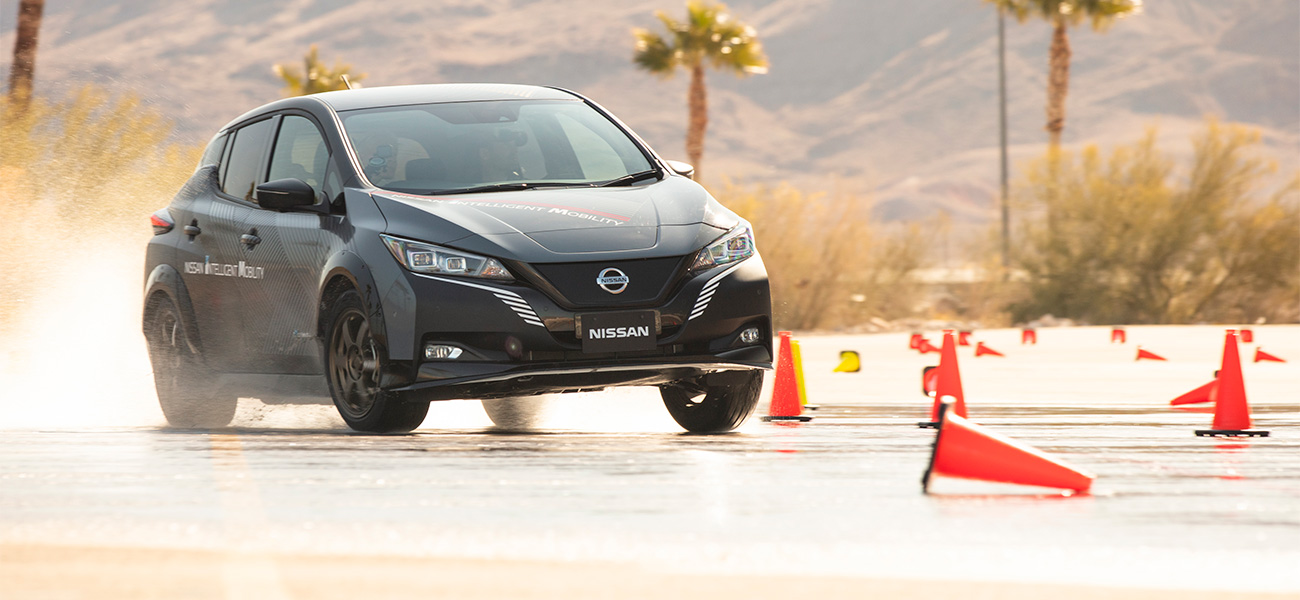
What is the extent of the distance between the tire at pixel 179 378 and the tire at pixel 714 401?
106 inches

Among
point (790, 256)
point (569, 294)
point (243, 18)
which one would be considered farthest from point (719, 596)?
point (243, 18)

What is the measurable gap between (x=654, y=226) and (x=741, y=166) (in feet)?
458

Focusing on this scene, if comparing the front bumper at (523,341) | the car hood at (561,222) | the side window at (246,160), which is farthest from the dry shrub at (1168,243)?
the front bumper at (523,341)

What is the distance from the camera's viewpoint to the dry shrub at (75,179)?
51.3 feet

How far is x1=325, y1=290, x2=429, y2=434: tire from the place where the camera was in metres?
8.41

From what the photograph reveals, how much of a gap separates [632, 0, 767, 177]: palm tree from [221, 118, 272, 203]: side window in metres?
31.9

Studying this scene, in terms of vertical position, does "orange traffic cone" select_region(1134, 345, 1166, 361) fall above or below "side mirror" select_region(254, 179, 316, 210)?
below

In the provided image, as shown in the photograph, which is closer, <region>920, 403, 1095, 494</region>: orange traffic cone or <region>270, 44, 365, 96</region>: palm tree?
<region>920, 403, 1095, 494</region>: orange traffic cone

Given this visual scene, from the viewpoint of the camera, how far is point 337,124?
30.2 feet

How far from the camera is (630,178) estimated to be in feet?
30.0

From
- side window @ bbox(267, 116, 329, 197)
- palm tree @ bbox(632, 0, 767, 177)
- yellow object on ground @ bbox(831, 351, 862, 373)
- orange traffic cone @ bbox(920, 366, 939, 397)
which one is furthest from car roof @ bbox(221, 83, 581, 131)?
palm tree @ bbox(632, 0, 767, 177)

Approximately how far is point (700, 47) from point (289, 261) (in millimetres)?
33724

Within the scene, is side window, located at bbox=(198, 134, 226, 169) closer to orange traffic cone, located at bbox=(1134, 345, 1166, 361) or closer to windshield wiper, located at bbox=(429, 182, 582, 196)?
windshield wiper, located at bbox=(429, 182, 582, 196)

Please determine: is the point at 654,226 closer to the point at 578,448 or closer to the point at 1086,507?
the point at 578,448
